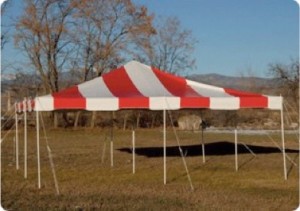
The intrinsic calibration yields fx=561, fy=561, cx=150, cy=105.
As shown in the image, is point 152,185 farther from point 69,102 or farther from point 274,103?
point 274,103

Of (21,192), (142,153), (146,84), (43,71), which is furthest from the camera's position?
(43,71)

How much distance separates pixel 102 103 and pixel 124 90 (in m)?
0.88

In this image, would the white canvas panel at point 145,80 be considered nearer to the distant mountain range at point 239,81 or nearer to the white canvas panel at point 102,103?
the white canvas panel at point 102,103

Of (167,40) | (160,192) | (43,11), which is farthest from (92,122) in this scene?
(160,192)

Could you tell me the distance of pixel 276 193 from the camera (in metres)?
8.38

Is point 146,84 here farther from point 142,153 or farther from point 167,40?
point 167,40

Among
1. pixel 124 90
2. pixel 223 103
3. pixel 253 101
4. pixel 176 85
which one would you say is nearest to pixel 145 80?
pixel 176 85

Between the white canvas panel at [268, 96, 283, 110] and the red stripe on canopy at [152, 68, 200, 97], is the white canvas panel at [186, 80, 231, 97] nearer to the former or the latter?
the red stripe on canopy at [152, 68, 200, 97]

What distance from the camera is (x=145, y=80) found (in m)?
10.6

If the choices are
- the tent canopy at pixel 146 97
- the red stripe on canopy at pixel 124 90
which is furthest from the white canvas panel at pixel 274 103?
the red stripe on canopy at pixel 124 90

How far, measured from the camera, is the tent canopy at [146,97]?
909cm

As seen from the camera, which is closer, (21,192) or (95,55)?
(21,192)

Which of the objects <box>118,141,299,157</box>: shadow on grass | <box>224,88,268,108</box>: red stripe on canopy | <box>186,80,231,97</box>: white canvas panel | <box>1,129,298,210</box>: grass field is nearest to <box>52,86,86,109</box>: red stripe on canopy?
<box>1,129,298,210</box>: grass field

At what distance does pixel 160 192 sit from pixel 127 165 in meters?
4.04
